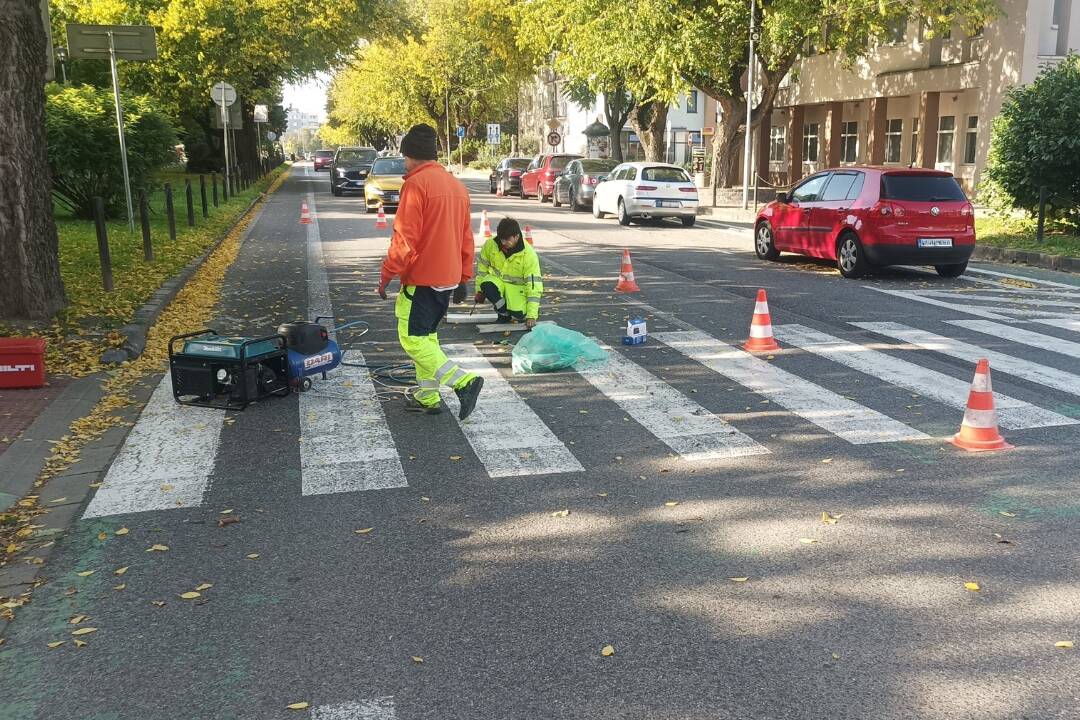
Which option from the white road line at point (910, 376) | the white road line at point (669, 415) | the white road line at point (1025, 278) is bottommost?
the white road line at point (669, 415)

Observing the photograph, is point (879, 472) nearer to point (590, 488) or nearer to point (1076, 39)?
point (590, 488)

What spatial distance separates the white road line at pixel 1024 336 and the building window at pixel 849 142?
30081 millimetres

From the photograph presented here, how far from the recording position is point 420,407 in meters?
6.95

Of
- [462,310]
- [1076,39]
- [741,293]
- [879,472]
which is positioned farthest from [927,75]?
[879,472]

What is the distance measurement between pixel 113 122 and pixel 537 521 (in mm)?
16483

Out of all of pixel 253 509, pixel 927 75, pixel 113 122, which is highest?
pixel 927 75

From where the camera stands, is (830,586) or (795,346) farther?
(795,346)

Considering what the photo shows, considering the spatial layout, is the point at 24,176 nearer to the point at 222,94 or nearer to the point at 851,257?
the point at 851,257

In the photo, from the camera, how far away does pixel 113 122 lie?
1833cm

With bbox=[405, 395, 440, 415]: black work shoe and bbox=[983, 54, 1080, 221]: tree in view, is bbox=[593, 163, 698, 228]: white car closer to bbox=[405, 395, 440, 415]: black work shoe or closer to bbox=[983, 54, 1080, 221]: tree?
bbox=[983, 54, 1080, 221]: tree

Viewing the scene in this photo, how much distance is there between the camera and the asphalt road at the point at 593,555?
11.0 ft

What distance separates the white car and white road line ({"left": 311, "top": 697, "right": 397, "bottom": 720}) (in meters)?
21.4

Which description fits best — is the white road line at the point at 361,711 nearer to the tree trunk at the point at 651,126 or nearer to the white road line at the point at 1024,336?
the white road line at the point at 1024,336

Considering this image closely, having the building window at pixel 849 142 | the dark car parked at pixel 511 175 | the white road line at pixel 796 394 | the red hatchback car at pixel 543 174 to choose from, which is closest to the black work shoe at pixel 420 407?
the white road line at pixel 796 394
